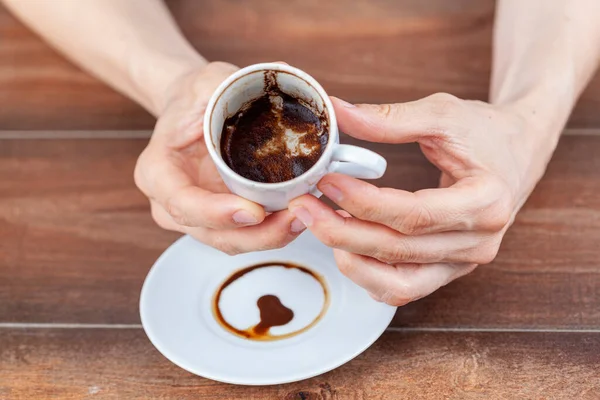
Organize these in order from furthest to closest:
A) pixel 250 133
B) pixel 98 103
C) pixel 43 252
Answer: pixel 98 103, pixel 43 252, pixel 250 133

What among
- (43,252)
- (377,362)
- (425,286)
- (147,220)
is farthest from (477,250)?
(43,252)

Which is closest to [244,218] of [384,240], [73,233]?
[384,240]

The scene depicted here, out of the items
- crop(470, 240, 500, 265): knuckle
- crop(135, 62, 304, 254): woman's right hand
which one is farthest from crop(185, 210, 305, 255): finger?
crop(470, 240, 500, 265): knuckle

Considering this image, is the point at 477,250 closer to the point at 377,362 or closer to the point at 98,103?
the point at 377,362

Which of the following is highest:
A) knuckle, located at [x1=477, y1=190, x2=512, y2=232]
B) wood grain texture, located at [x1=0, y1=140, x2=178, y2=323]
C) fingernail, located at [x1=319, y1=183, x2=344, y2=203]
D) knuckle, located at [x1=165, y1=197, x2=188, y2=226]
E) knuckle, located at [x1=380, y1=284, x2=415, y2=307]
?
fingernail, located at [x1=319, y1=183, x2=344, y2=203]

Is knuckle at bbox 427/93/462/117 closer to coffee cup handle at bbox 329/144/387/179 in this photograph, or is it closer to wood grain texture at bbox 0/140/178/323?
coffee cup handle at bbox 329/144/387/179

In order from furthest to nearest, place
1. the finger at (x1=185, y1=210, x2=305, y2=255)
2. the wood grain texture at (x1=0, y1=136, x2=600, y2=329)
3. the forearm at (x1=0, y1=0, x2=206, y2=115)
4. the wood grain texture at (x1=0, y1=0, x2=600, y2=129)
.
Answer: the wood grain texture at (x1=0, y1=0, x2=600, y2=129) < the forearm at (x1=0, y1=0, x2=206, y2=115) < the wood grain texture at (x1=0, y1=136, x2=600, y2=329) < the finger at (x1=185, y1=210, x2=305, y2=255)

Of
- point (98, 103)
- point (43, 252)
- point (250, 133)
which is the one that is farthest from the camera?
point (98, 103)
